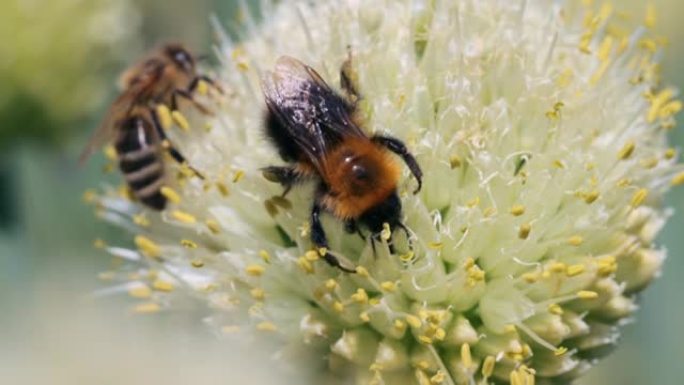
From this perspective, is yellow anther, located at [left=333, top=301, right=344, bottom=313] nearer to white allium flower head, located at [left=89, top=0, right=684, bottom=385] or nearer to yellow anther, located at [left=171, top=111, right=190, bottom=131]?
white allium flower head, located at [left=89, top=0, right=684, bottom=385]

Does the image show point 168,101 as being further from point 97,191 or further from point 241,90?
point 97,191

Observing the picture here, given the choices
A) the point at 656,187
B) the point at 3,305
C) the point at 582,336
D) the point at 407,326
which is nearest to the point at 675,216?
the point at 656,187

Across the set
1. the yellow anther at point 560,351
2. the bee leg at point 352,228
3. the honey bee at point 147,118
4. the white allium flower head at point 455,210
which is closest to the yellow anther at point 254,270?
the white allium flower head at point 455,210

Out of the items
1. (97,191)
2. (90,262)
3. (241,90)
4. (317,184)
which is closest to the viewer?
(317,184)

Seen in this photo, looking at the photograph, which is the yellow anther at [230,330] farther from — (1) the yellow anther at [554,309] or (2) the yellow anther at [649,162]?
(2) the yellow anther at [649,162]

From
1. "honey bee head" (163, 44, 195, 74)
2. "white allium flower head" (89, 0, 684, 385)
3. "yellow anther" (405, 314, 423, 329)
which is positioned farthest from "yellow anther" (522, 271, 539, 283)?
"honey bee head" (163, 44, 195, 74)

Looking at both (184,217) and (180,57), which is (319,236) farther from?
(180,57)
